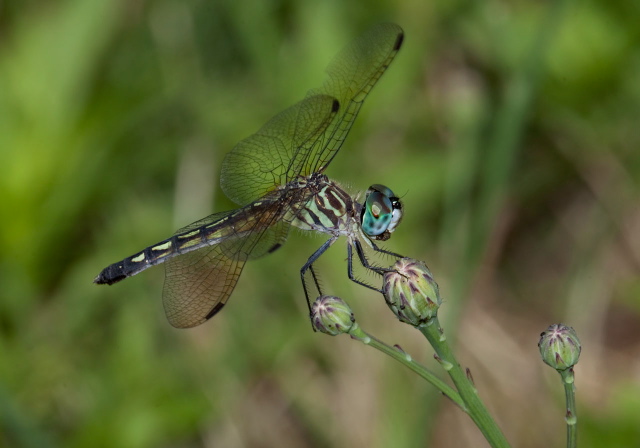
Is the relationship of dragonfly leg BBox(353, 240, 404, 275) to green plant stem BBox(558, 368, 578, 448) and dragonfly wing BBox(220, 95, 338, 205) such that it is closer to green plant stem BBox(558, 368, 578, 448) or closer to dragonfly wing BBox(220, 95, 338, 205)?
dragonfly wing BBox(220, 95, 338, 205)

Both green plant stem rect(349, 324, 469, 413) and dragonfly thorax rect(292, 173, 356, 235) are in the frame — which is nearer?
green plant stem rect(349, 324, 469, 413)

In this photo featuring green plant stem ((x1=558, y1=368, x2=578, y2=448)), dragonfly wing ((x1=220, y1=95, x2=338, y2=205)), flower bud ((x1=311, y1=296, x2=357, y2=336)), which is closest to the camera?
green plant stem ((x1=558, y1=368, x2=578, y2=448))

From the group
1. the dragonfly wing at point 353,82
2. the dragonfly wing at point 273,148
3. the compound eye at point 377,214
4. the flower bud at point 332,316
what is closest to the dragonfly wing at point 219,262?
the dragonfly wing at point 273,148

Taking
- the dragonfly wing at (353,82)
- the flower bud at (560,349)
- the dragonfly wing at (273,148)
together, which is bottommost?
the flower bud at (560,349)

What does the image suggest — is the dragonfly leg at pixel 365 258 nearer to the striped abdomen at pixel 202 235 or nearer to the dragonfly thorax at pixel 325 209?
the dragonfly thorax at pixel 325 209

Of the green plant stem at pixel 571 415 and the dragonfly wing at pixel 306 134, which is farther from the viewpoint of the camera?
the dragonfly wing at pixel 306 134

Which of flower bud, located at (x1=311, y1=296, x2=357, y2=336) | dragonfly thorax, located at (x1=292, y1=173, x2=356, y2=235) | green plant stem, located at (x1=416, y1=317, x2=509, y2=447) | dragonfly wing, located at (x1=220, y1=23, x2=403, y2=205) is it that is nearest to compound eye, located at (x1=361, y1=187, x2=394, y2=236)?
dragonfly thorax, located at (x1=292, y1=173, x2=356, y2=235)

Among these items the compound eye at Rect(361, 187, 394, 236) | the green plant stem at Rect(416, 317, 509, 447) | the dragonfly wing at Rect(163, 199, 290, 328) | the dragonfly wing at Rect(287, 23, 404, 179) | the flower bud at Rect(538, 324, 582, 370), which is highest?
the dragonfly wing at Rect(287, 23, 404, 179)
